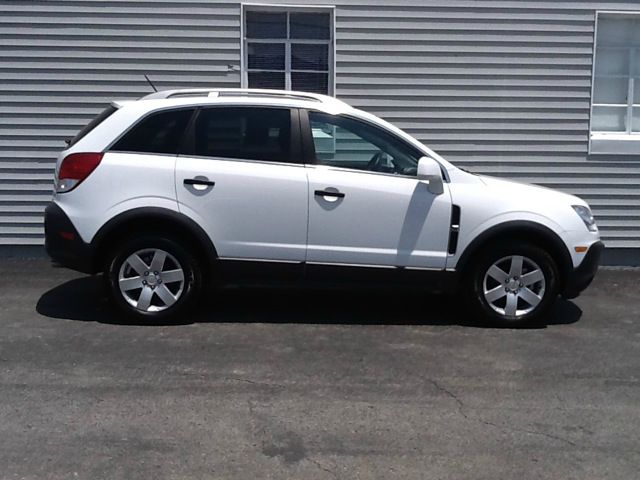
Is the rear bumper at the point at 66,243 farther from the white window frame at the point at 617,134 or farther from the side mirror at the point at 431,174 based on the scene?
the white window frame at the point at 617,134

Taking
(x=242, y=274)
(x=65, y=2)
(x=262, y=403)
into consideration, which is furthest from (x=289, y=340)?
(x=65, y=2)

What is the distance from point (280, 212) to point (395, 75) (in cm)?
336

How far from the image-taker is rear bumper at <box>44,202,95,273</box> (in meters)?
6.52

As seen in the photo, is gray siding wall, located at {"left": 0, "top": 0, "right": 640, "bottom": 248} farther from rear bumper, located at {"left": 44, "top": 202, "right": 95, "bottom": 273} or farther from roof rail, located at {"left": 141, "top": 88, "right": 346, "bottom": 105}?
rear bumper, located at {"left": 44, "top": 202, "right": 95, "bottom": 273}

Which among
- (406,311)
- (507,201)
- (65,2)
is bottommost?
(406,311)

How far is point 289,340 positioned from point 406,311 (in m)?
1.45

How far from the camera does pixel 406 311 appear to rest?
291 inches

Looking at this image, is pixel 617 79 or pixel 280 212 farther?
pixel 617 79

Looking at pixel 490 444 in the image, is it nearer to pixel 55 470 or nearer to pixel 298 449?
pixel 298 449

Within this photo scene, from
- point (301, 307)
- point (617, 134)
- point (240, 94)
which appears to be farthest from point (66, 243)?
point (617, 134)

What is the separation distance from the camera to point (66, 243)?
6562 mm

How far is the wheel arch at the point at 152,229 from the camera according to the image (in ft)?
21.2

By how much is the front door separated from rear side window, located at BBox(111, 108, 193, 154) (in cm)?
111

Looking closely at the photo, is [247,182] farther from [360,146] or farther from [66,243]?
[66,243]
